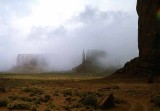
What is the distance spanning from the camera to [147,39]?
208ft

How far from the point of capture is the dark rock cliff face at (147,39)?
58.0 metres

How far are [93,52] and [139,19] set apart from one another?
110996mm

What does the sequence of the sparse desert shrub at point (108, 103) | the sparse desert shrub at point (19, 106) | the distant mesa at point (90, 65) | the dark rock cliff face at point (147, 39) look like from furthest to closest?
the distant mesa at point (90, 65), the dark rock cliff face at point (147, 39), the sparse desert shrub at point (108, 103), the sparse desert shrub at point (19, 106)

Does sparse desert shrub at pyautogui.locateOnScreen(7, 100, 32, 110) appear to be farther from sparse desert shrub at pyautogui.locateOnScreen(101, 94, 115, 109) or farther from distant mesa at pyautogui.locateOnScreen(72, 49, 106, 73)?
distant mesa at pyautogui.locateOnScreen(72, 49, 106, 73)

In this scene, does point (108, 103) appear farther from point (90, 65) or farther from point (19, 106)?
point (90, 65)

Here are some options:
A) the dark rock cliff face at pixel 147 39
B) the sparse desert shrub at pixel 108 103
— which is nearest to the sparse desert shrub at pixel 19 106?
the sparse desert shrub at pixel 108 103

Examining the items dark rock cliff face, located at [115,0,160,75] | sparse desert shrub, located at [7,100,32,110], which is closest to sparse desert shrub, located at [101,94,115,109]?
sparse desert shrub, located at [7,100,32,110]

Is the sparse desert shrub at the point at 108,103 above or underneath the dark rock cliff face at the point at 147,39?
underneath

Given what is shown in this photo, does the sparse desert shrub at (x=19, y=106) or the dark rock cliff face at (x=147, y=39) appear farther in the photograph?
the dark rock cliff face at (x=147, y=39)

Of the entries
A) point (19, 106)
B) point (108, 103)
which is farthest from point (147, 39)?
point (19, 106)

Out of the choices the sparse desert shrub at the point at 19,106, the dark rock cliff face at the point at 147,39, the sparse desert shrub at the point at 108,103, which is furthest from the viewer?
the dark rock cliff face at the point at 147,39

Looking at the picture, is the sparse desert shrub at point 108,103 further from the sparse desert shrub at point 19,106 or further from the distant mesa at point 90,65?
the distant mesa at point 90,65

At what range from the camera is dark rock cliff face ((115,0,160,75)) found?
190 feet

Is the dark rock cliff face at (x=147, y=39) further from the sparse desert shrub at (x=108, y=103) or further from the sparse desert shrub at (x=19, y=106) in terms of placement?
the sparse desert shrub at (x=19, y=106)
